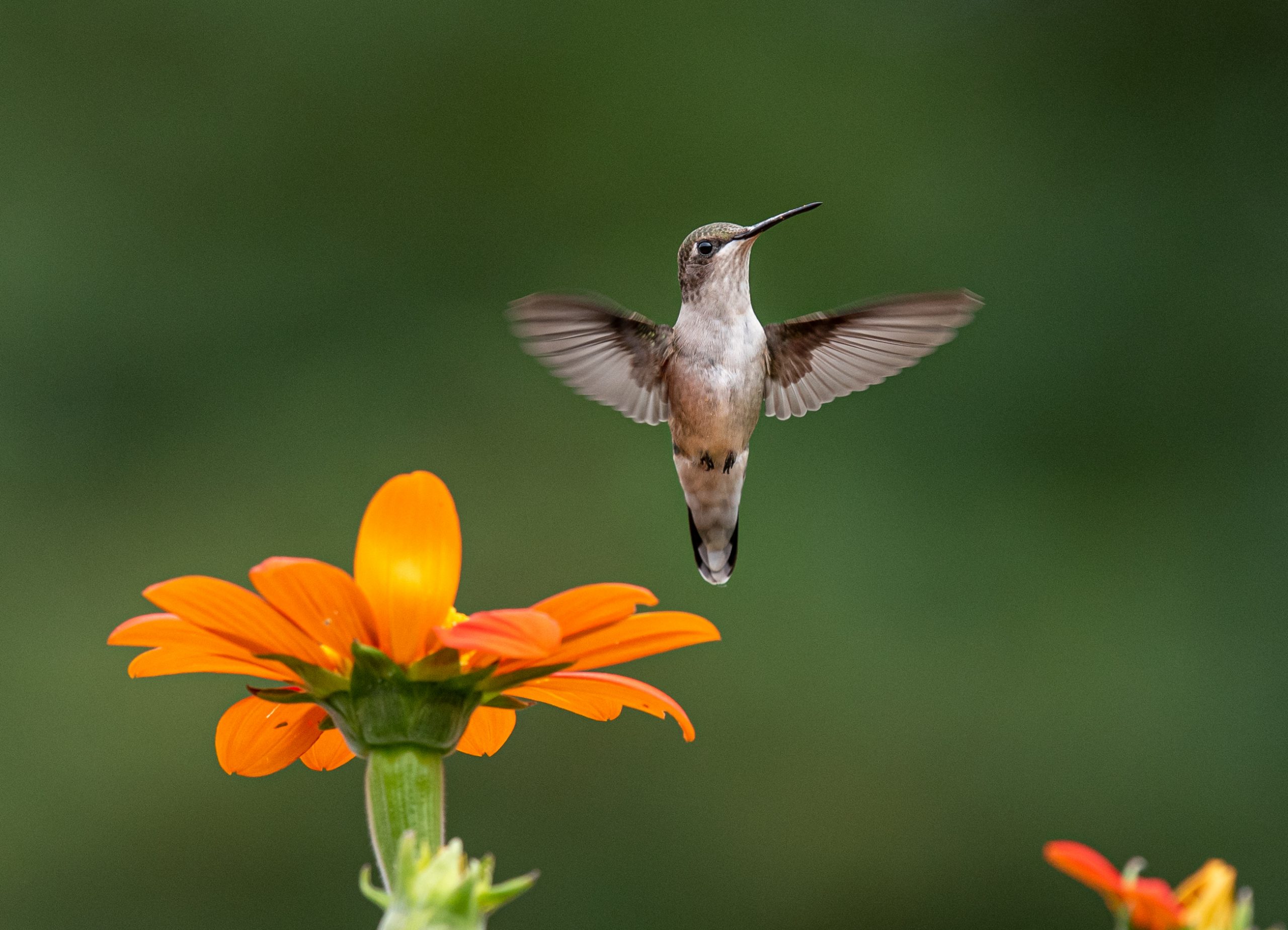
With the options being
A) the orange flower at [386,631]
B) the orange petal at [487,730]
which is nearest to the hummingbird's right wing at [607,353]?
the orange petal at [487,730]

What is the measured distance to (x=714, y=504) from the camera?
6.93 feet

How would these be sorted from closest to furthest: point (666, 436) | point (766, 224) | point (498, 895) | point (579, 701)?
point (498, 895) < point (579, 701) < point (766, 224) < point (666, 436)

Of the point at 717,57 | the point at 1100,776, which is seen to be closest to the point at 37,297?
the point at 717,57

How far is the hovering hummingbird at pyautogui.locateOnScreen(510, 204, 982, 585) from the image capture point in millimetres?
2004

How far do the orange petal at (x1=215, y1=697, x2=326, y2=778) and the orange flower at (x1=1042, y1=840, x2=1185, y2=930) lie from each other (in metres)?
0.61

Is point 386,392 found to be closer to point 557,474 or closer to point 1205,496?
point 557,474

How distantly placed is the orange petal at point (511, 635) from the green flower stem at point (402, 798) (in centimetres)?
A: 16

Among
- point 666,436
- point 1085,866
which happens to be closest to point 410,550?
point 1085,866

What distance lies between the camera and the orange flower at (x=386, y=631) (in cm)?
88

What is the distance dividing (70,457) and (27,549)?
0.97 ft

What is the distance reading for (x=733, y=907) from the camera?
13.0 feet

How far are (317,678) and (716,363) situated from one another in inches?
45.2

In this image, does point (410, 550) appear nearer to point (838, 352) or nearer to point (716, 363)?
point (716, 363)

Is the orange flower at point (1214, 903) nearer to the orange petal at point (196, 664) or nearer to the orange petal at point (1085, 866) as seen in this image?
the orange petal at point (1085, 866)
